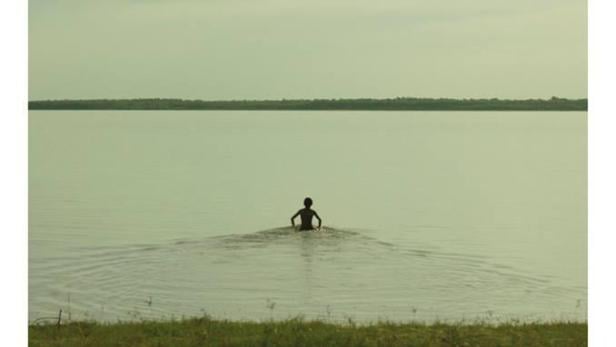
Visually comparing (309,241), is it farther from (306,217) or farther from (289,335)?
(289,335)

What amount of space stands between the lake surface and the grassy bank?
2.89 metres

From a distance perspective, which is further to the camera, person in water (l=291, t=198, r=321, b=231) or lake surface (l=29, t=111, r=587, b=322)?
person in water (l=291, t=198, r=321, b=231)

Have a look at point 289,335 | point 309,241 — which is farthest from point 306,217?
point 289,335

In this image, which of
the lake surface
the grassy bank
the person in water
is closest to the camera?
the grassy bank

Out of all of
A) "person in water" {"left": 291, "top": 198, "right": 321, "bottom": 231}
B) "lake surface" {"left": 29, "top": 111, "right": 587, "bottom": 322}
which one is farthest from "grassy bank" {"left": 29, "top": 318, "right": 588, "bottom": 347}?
"person in water" {"left": 291, "top": 198, "right": 321, "bottom": 231}

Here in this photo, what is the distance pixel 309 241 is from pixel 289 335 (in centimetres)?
1182

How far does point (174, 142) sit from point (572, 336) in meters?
60.5

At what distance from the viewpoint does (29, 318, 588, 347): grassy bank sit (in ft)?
38.9

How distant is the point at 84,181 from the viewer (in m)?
Result: 38.4

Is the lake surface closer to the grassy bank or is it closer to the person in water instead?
the person in water

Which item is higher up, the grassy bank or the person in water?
the person in water

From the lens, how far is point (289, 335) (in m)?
12.1
